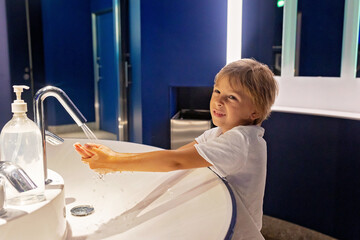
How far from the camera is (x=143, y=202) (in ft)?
3.27

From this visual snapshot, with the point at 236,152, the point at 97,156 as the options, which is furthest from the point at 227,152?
the point at 97,156

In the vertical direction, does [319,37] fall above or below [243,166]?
above

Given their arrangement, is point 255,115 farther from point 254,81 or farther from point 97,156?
point 97,156

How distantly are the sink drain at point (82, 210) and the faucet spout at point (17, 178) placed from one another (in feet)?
1.39

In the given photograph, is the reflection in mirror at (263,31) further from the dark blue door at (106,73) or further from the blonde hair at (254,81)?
the dark blue door at (106,73)

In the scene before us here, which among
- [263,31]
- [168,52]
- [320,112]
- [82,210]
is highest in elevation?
[263,31]

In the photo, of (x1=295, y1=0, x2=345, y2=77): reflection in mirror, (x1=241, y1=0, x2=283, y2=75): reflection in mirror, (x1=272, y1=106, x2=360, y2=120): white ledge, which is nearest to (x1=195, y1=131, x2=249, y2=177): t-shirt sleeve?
(x1=272, y1=106, x2=360, y2=120): white ledge

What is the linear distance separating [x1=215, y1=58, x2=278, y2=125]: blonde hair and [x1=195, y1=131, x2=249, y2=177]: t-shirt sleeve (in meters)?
0.10

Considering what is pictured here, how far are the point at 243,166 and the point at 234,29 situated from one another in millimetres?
1914

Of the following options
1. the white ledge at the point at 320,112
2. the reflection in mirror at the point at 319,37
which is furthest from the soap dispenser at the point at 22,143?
the reflection in mirror at the point at 319,37

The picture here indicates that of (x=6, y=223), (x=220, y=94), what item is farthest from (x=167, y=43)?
(x=6, y=223)

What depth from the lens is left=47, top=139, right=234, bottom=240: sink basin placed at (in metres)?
0.73

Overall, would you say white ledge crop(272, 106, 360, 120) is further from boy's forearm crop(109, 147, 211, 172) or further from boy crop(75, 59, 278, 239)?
boy's forearm crop(109, 147, 211, 172)

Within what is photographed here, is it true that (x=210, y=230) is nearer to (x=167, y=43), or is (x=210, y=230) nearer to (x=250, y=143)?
(x=250, y=143)
